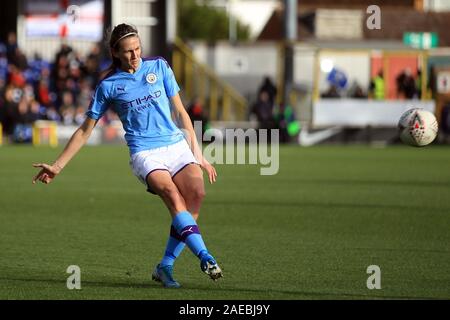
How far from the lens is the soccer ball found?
10.7 meters

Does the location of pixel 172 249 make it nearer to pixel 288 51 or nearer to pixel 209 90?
pixel 288 51

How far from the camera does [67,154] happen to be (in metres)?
9.33

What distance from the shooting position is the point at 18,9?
42375 millimetres

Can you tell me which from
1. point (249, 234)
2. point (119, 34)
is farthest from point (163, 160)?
point (249, 234)

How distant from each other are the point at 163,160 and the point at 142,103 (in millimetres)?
478

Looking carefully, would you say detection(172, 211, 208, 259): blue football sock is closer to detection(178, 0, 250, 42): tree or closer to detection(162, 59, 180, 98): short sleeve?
detection(162, 59, 180, 98): short sleeve

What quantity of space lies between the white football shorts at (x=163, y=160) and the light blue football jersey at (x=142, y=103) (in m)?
0.05

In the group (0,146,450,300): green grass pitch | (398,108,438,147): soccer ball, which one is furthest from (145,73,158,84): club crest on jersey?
(398,108,438,147): soccer ball

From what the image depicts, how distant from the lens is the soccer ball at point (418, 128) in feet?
35.1

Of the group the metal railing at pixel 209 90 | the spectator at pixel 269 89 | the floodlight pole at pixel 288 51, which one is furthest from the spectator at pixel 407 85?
the metal railing at pixel 209 90

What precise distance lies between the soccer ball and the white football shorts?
2.41 metres

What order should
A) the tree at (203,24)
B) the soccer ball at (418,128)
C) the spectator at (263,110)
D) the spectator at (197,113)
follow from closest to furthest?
the soccer ball at (418,128) → the spectator at (197,113) → the spectator at (263,110) → the tree at (203,24)

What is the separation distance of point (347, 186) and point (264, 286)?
1139 centimetres

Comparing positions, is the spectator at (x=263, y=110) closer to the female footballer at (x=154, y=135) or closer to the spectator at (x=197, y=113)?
the spectator at (x=197, y=113)
